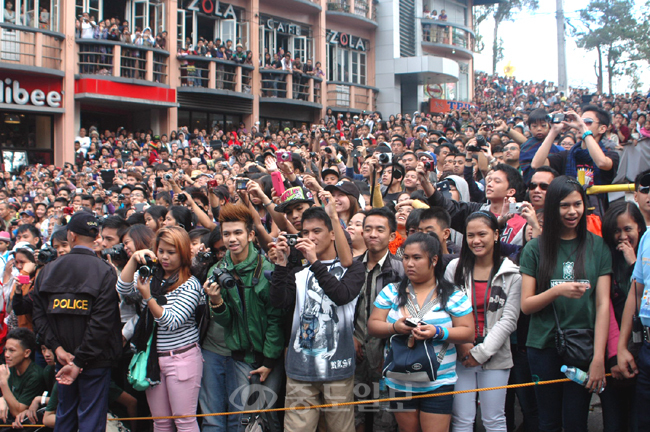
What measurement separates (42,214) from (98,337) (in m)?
7.66

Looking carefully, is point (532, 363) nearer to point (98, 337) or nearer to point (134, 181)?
point (98, 337)

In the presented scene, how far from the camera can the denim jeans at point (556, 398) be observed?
3.70 meters

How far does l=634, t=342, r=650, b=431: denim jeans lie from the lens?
343 cm

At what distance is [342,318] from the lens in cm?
428

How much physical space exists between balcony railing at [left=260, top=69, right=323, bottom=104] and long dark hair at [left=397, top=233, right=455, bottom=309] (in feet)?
71.3

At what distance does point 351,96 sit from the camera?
28.6 m

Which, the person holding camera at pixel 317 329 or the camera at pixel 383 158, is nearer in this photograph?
the person holding camera at pixel 317 329

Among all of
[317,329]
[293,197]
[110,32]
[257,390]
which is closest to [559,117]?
[293,197]

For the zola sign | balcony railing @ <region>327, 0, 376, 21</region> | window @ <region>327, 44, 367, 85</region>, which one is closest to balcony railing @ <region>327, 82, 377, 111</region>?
window @ <region>327, 44, 367, 85</region>

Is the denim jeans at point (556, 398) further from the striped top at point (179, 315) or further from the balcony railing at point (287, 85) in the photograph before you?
the balcony railing at point (287, 85)

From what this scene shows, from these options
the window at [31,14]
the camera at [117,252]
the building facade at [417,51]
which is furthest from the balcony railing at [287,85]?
the camera at [117,252]

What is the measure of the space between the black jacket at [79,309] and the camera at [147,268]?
0.43m

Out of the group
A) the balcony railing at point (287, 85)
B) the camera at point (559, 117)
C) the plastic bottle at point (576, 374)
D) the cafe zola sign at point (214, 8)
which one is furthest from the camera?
the balcony railing at point (287, 85)

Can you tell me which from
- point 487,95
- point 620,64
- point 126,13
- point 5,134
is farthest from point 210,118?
point 620,64
